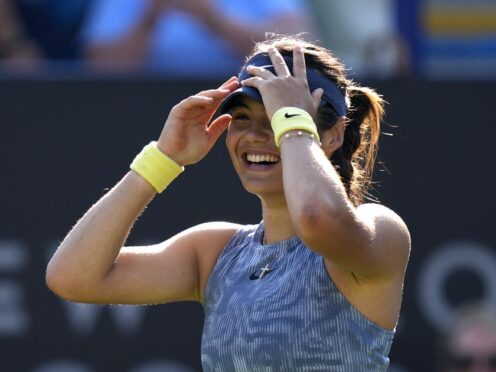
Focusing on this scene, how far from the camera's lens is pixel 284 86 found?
3029 millimetres

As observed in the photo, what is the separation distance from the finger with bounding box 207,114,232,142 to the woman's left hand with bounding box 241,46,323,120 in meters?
0.23

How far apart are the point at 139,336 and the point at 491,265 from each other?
1.52 m

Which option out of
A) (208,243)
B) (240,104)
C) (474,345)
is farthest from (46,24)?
(240,104)

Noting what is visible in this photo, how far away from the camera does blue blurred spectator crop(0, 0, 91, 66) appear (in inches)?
232

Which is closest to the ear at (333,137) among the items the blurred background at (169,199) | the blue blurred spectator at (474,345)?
the blurred background at (169,199)

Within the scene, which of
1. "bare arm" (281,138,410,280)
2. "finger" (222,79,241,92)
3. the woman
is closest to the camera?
"bare arm" (281,138,410,280)

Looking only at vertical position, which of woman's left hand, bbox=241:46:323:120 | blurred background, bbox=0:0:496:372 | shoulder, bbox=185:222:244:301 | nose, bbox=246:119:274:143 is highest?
woman's left hand, bbox=241:46:323:120

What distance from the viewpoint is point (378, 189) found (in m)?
5.43

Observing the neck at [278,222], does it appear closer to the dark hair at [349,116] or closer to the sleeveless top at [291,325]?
the sleeveless top at [291,325]

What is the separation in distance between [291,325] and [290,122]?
18.3 inches

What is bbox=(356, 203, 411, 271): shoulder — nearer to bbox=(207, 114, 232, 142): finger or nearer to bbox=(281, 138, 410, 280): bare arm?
bbox=(281, 138, 410, 280): bare arm

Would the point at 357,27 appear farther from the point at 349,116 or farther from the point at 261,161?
the point at 261,161

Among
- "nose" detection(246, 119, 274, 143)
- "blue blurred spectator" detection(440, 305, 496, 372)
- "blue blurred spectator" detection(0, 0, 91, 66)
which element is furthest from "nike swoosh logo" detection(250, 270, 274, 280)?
"blue blurred spectator" detection(0, 0, 91, 66)

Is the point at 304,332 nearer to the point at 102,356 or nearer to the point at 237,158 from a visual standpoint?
the point at 237,158
